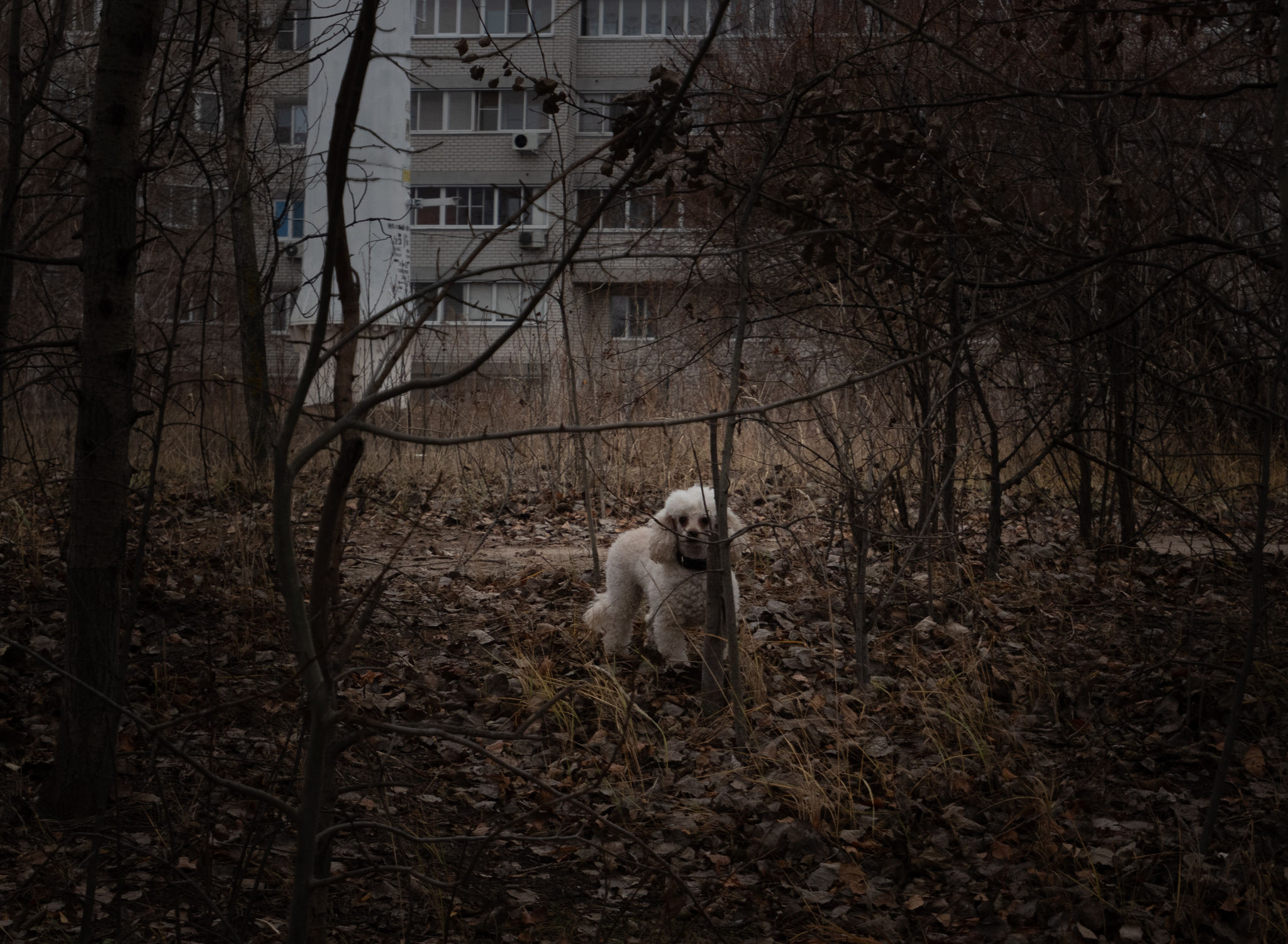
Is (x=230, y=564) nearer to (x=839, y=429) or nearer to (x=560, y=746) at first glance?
(x=560, y=746)

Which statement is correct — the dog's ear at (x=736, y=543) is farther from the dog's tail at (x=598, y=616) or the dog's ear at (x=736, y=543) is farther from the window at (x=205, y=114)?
the window at (x=205, y=114)

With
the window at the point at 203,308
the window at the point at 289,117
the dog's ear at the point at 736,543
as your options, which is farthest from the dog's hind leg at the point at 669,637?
the window at the point at 289,117

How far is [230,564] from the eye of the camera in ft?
17.5

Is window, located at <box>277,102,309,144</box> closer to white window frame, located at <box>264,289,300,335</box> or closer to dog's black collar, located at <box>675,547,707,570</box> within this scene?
white window frame, located at <box>264,289,300,335</box>

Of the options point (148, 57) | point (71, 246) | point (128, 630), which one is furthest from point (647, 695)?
point (71, 246)

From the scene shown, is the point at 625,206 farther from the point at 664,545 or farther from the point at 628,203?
the point at 664,545

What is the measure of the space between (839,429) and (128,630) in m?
2.70

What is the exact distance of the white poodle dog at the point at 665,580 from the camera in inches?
191

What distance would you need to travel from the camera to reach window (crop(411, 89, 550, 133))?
3125 centimetres

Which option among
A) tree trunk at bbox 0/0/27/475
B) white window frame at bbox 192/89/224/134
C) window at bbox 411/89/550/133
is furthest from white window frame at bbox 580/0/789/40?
tree trunk at bbox 0/0/27/475

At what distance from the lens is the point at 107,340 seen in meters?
2.66

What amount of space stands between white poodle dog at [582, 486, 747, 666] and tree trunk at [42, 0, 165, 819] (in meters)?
2.43

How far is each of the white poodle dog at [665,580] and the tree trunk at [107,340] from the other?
2428 mm

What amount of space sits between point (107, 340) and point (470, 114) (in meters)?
30.9
